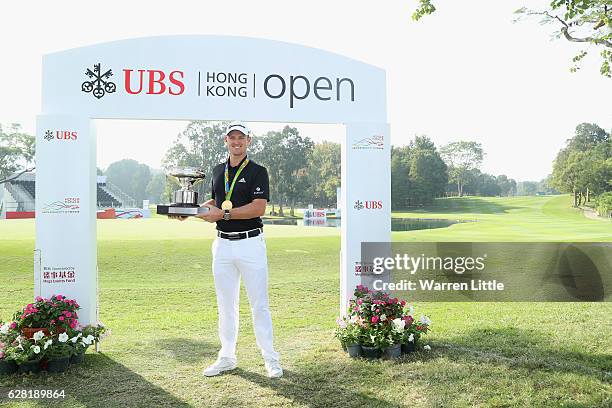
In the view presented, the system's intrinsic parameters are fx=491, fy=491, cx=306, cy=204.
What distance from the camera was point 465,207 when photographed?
2592cm

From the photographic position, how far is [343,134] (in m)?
5.18

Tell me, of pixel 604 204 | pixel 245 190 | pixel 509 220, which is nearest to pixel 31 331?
pixel 245 190

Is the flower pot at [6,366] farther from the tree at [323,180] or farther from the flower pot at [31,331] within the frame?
A: the tree at [323,180]

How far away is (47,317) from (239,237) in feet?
6.96

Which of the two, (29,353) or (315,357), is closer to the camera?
(29,353)

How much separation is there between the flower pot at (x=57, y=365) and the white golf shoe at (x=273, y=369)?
1837 millimetres

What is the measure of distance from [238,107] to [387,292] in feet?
8.01

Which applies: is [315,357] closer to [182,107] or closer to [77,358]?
[77,358]

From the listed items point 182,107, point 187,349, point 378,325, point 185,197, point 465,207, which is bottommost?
point 187,349

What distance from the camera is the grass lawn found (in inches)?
148

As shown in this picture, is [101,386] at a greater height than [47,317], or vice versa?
[47,317]

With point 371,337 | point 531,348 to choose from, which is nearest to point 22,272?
point 371,337

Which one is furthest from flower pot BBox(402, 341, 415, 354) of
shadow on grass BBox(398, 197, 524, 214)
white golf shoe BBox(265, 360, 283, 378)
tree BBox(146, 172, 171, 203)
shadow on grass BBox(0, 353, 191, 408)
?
shadow on grass BBox(398, 197, 524, 214)

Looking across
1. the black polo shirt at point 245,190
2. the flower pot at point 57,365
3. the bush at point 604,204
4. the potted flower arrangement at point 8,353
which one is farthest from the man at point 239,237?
the bush at point 604,204
